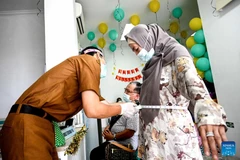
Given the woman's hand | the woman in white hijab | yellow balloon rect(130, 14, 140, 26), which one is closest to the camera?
the woman's hand

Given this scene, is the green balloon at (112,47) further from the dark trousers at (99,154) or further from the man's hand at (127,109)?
the man's hand at (127,109)

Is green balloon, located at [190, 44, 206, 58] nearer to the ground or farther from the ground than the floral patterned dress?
farther from the ground

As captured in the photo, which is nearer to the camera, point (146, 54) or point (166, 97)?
point (166, 97)

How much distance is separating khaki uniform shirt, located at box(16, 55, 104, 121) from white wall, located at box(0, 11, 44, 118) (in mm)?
1916

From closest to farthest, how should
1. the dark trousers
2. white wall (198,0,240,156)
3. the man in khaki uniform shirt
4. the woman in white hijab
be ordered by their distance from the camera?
the man in khaki uniform shirt < the woman in white hijab < white wall (198,0,240,156) < the dark trousers

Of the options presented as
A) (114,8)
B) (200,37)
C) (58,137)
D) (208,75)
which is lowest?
(58,137)

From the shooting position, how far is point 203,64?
8.66 feet

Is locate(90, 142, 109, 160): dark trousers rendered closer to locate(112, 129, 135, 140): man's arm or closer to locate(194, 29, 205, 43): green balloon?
locate(112, 129, 135, 140): man's arm

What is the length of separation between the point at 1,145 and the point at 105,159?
55.4 inches

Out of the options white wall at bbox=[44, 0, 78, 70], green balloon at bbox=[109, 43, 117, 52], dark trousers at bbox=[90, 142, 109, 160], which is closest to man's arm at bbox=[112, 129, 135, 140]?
dark trousers at bbox=[90, 142, 109, 160]

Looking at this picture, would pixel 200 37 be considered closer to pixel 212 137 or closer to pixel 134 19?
pixel 134 19

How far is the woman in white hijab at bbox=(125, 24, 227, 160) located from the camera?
1014 millimetres

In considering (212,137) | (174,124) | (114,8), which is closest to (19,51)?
(114,8)

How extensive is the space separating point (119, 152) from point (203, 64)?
5.22 ft
